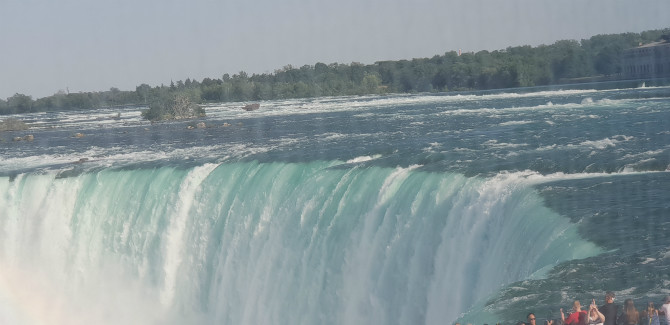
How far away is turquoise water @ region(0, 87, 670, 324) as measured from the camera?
10.6 meters

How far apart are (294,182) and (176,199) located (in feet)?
9.83

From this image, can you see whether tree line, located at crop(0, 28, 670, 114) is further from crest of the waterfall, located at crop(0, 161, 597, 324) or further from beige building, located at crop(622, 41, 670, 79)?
crest of the waterfall, located at crop(0, 161, 597, 324)

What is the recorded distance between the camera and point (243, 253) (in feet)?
52.4

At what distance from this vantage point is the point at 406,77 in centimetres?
6725

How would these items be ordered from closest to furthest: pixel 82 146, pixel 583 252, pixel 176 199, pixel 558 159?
pixel 583 252, pixel 558 159, pixel 176 199, pixel 82 146

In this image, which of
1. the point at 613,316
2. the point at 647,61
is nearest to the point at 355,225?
the point at 613,316

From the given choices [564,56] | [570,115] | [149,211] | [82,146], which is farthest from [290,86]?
[149,211]

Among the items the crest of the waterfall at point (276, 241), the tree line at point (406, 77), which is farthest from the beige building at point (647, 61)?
the crest of the waterfall at point (276, 241)

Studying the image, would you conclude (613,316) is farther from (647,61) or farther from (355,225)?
(647,61)

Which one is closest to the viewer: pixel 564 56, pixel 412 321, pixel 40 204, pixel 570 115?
pixel 412 321

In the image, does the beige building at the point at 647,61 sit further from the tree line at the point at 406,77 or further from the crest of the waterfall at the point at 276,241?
the crest of the waterfall at the point at 276,241

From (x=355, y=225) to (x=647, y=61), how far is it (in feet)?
91.8

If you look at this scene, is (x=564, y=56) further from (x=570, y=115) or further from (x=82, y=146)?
(x=82, y=146)

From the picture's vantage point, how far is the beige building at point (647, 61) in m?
36.4
